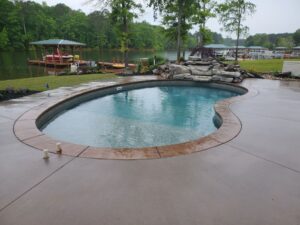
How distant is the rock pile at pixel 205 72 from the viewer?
1139 centimetres

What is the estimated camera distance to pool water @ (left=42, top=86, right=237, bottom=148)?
5617 millimetres

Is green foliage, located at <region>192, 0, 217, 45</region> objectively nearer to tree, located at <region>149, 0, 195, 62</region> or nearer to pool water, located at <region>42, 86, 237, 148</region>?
tree, located at <region>149, 0, 195, 62</region>

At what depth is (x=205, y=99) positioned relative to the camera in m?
9.65

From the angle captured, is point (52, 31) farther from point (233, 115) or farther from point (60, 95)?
point (233, 115)

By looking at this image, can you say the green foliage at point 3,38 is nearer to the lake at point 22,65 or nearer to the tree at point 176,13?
the lake at point 22,65

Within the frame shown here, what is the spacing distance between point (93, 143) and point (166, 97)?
5.35 m

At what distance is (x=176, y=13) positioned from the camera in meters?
16.5

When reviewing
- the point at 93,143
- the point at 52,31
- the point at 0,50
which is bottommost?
the point at 93,143

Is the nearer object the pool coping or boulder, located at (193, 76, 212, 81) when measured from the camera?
the pool coping

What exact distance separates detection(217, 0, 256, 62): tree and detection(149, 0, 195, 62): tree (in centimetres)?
302

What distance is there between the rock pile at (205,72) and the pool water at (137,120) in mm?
1238

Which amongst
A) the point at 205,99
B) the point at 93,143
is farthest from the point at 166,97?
the point at 93,143

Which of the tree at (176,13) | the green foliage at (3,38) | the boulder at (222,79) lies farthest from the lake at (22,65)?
the boulder at (222,79)

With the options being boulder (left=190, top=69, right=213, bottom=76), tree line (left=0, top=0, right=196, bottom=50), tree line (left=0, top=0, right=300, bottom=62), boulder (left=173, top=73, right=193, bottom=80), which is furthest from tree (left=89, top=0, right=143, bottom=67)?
tree line (left=0, top=0, right=196, bottom=50)
